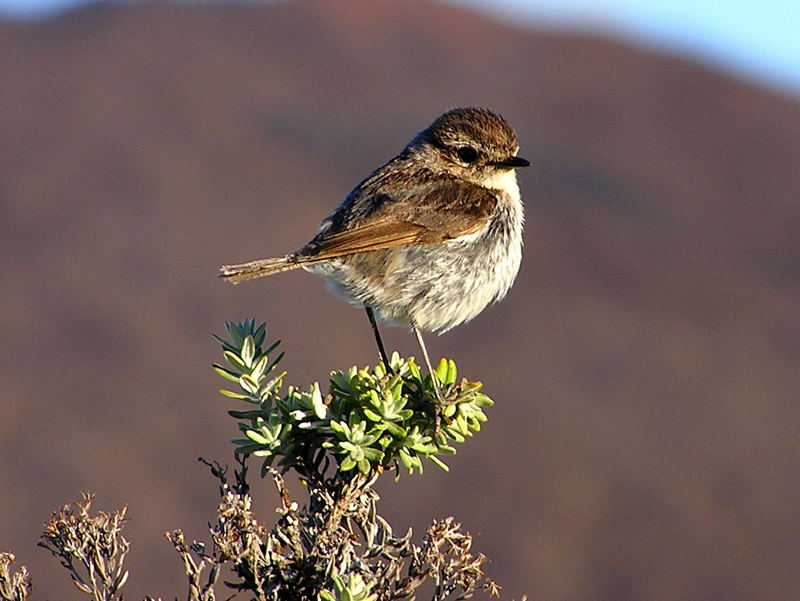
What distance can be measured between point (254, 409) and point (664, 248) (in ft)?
72.8

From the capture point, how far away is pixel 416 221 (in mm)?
6211

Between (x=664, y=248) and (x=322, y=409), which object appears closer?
(x=322, y=409)

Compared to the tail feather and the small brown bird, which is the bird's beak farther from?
the tail feather

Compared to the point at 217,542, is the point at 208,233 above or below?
above

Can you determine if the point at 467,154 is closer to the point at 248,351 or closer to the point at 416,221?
the point at 416,221

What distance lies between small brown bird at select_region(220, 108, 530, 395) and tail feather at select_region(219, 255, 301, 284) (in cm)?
1

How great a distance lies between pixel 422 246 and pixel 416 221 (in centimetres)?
17

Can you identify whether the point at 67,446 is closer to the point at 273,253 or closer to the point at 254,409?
the point at 273,253

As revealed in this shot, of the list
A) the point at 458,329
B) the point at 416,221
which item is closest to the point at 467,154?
the point at 416,221

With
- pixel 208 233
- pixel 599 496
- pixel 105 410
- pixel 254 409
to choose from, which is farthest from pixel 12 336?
pixel 254 409

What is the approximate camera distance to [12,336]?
20.3 metres

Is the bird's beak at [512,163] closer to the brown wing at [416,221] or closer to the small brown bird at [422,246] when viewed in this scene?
the small brown bird at [422,246]

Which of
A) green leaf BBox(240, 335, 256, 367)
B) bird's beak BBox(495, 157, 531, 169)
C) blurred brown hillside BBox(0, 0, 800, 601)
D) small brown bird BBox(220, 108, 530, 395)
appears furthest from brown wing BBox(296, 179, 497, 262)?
blurred brown hillside BBox(0, 0, 800, 601)

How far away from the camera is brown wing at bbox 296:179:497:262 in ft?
19.4
